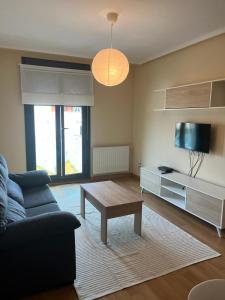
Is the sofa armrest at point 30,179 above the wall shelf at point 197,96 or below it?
below

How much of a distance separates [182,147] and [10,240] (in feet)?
9.56

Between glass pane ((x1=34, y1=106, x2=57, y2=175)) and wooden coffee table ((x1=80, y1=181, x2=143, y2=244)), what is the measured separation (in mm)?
1805

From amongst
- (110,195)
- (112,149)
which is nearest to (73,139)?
(112,149)

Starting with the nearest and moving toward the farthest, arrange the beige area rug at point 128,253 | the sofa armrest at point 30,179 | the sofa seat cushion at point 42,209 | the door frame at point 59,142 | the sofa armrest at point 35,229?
the sofa armrest at point 35,229 < the beige area rug at point 128,253 < the sofa seat cushion at point 42,209 < the sofa armrest at point 30,179 < the door frame at point 59,142

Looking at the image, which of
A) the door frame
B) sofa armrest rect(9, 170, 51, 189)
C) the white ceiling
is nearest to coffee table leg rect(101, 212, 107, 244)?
sofa armrest rect(9, 170, 51, 189)

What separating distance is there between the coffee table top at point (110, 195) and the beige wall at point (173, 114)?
1399 millimetres

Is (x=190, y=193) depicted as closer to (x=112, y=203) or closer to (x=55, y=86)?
(x=112, y=203)

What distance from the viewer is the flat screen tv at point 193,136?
3383 millimetres

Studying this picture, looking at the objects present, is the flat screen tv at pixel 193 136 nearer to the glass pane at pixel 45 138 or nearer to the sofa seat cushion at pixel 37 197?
the sofa seat cushion at pixel 37 197

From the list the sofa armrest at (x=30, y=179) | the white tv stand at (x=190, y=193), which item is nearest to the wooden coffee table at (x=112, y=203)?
the sofa armrest at (x=30, y=179)

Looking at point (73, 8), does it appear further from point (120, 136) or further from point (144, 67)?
point (120, 136)

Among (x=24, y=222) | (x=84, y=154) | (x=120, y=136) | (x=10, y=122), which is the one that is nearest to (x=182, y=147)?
(x=120, y=136)

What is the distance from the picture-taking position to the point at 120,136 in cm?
529

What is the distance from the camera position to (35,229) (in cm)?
178
